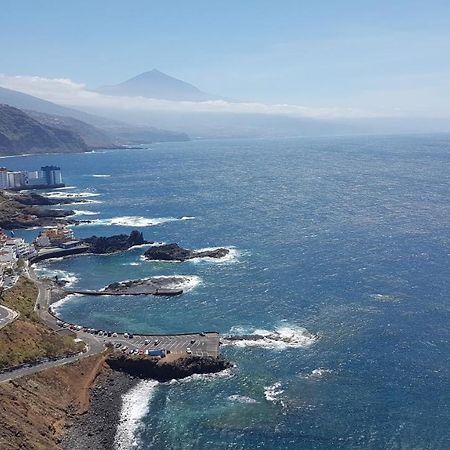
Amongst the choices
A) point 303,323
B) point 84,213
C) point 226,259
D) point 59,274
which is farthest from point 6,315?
point 84,213

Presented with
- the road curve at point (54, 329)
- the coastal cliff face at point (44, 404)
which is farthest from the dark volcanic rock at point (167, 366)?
the road curve at point (54, 329)

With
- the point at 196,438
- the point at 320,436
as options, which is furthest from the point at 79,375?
the point at 320,436

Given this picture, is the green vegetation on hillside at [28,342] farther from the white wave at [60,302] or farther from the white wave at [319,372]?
the white wave at [319,372]

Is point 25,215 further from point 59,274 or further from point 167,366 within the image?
point 167,366

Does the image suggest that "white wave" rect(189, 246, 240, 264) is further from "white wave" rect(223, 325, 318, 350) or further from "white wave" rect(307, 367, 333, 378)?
"white wave" rect(307, 367, 333, 378)

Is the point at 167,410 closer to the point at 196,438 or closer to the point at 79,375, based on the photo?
the point at 196,438

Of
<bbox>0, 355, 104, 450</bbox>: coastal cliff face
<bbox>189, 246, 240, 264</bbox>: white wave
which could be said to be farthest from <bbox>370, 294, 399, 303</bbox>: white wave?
<bbox>0, 355, 104, 450</bbox>: coastal cliff face
